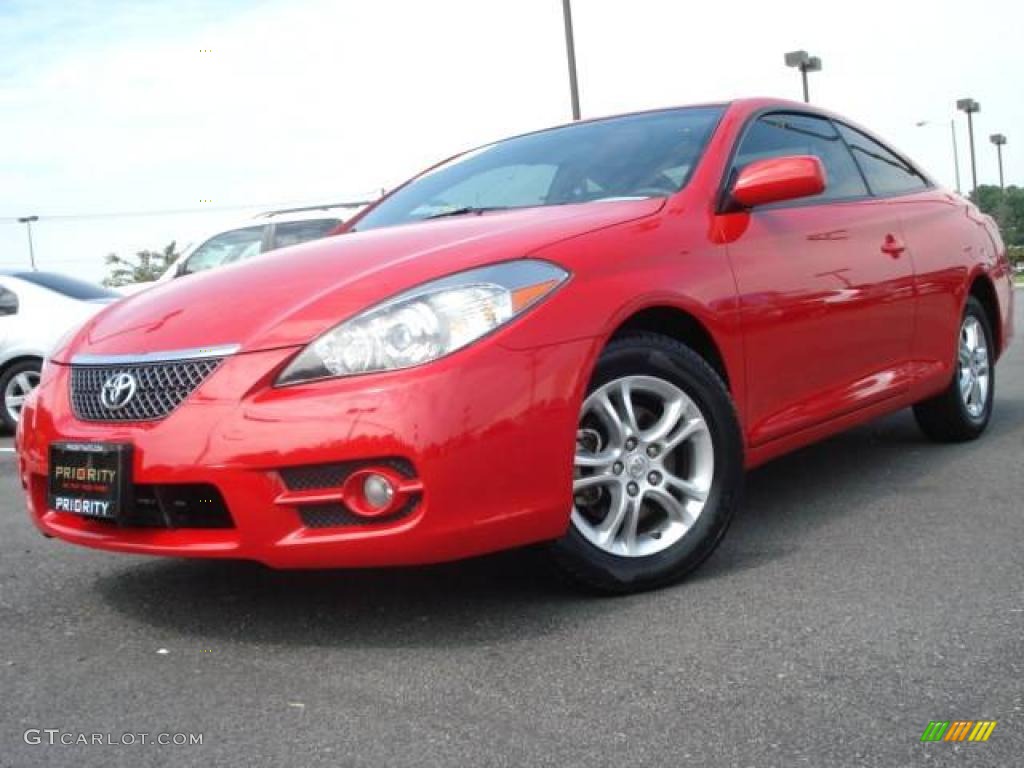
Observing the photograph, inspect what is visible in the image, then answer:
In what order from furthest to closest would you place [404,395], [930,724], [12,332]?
1. [12,332]
2. [404,395]
3. [930,724]

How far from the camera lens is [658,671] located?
9.05 feet

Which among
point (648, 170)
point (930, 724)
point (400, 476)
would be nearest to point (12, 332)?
point (648, 170)

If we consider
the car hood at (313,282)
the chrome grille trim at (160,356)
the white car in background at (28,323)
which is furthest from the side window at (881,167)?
the white car in background at (28,323)

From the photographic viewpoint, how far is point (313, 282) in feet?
10.7

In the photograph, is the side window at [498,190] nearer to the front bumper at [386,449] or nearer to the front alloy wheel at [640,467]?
the front alloy wheel at [640,467]

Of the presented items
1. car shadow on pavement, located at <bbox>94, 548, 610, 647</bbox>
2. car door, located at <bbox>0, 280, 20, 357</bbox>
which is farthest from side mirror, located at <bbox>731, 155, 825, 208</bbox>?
car door, located at <bbox>0, 280, 20, 357</bbox>

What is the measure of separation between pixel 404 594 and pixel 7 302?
680cm

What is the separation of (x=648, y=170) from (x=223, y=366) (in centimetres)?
167

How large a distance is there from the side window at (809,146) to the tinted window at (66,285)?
20.5ft

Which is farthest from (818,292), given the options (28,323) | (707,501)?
(28,323)

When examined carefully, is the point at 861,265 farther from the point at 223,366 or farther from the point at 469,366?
the point at 223,366

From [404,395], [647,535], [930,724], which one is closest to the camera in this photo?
[930,724]

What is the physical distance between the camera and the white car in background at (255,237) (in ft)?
35.7

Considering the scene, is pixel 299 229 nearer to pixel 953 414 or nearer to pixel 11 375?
pixel 11 375
